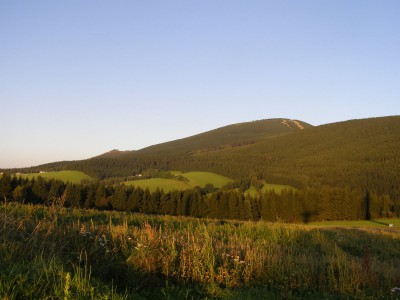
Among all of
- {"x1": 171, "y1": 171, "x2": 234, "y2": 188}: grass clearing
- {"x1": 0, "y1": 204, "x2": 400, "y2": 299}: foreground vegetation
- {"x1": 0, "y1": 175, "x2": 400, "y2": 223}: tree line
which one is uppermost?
{"x1": 0, "y1": 204, "x2": 400, "y2": 299}: foreground vegetation

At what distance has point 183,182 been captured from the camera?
10125 centimetres

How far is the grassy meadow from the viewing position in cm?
9132

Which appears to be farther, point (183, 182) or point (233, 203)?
point (183, 182)

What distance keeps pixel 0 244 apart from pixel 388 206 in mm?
87533

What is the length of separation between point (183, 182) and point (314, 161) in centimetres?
Result: 6669

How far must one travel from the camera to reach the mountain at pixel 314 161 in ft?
375

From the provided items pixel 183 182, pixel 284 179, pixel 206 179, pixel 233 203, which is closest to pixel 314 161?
pixel 284 179

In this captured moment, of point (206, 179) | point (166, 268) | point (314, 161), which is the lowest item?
point (206, 179)

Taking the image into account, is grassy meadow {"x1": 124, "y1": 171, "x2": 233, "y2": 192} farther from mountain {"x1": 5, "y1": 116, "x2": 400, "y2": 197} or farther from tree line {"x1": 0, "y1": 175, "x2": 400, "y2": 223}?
tree line {"x1": 0, "y1": 175, "x2": 400, "y2": 223}

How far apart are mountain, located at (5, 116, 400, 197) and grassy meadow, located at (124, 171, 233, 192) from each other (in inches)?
378

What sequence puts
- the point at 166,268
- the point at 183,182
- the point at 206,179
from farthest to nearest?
Answer: 1. the point at 206,179
2. the point at 183,182
3. the point at 166,268

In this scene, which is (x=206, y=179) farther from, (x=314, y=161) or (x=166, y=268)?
(x=166, y=268)

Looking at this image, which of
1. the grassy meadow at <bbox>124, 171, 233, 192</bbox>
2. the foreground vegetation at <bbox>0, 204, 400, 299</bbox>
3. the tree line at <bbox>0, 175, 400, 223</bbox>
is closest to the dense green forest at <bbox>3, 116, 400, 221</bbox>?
the tree line at <bbox>0, 175, 400, 223</bbox>

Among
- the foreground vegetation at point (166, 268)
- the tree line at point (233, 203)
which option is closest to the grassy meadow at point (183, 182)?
the tree line at point (233, 203)
